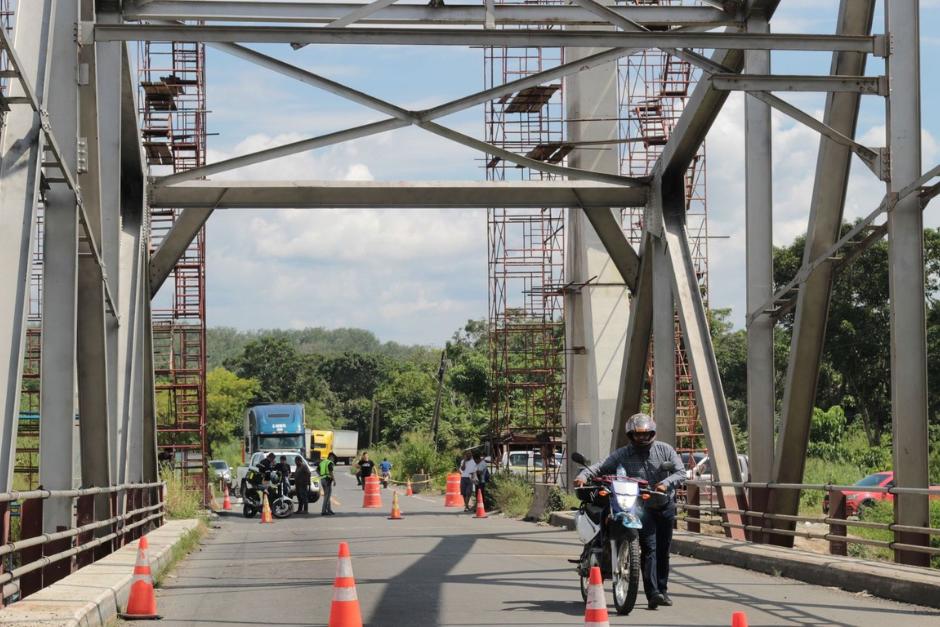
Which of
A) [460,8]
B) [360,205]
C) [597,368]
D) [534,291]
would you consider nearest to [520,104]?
[534,291]

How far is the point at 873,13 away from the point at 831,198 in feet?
6.81

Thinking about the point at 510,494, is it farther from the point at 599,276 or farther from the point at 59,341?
the point at 59,341

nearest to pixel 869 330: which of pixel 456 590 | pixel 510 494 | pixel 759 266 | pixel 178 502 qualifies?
pixel 510 494

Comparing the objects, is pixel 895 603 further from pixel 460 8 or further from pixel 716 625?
→ pixel 460 8

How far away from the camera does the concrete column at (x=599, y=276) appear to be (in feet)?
93.4

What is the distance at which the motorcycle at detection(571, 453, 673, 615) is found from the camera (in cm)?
1055

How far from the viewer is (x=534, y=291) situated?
4044cm

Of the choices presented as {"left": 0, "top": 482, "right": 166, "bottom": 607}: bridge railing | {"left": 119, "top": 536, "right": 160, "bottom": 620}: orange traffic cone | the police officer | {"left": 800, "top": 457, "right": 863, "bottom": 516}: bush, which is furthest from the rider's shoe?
{"left": 800, "top": 457, "right": 863, "bottom": 516}: bush

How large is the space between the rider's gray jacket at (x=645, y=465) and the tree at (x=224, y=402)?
317ft

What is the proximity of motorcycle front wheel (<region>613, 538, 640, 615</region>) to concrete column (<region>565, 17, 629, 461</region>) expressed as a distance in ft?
57.1

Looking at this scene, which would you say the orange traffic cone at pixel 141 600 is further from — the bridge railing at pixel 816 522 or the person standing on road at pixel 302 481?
the person standing on road at pixel 302 481

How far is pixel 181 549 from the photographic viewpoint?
725 inches

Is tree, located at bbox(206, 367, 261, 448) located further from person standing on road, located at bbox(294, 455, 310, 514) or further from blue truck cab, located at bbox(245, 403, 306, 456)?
person standing on road, located at bbox(294, 455, 310, 514)

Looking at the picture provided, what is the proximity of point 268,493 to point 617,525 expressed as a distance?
2352 centimetres
